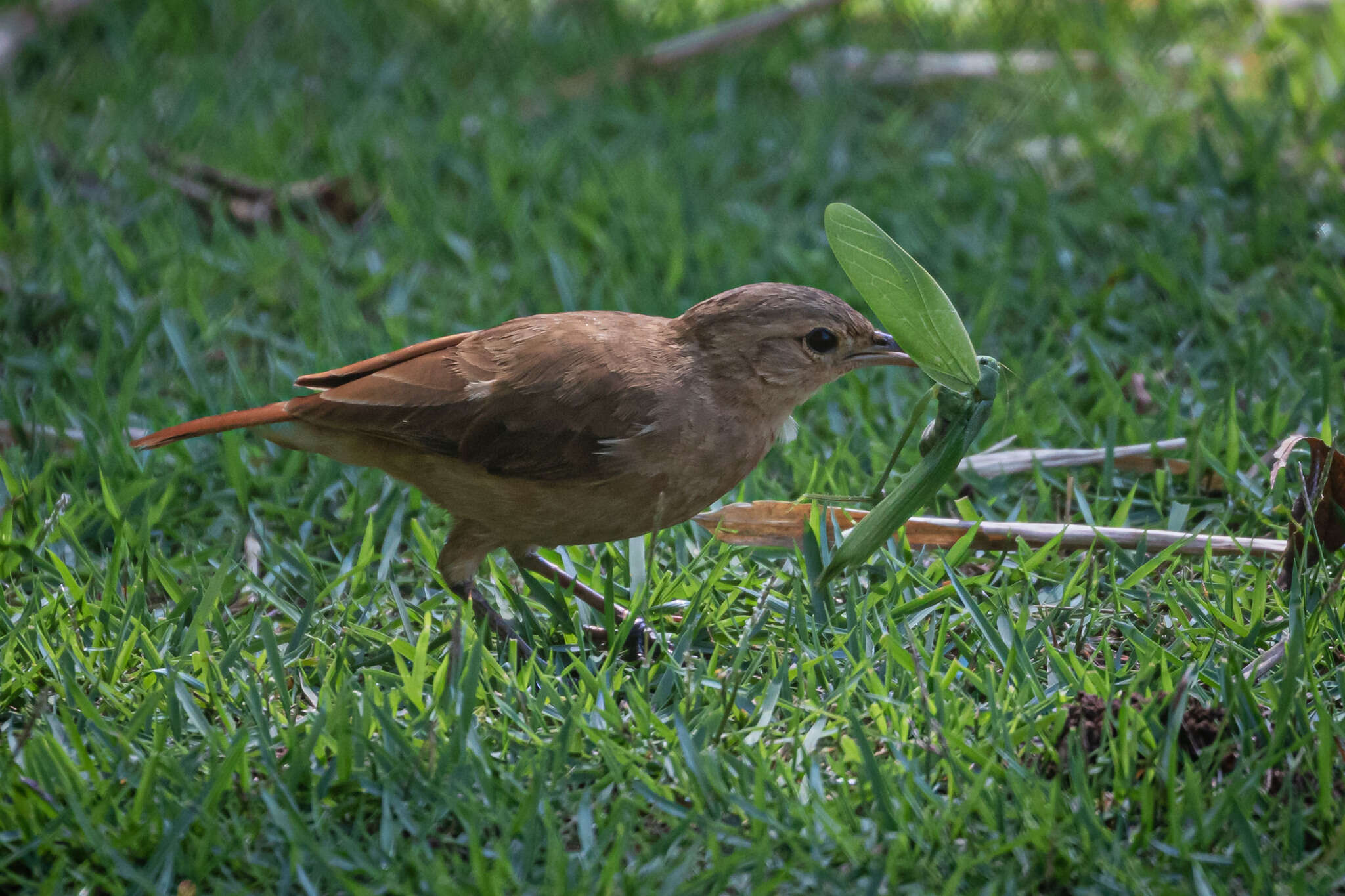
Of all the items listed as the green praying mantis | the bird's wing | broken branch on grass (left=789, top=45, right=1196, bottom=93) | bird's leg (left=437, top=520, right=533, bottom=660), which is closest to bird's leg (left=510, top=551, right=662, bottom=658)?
bird's leg (left=437, top=520, right=533, bottom=660)

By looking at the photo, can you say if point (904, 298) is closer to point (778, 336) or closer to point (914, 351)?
point (914, 351)

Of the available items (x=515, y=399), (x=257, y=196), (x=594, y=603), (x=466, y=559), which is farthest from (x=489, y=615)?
(x=257, y=196)

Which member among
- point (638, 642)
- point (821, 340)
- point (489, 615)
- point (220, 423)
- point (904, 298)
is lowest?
point (638, 642)

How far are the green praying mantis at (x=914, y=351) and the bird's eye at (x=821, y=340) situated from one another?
0.19 metres

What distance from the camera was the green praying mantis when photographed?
3369mm

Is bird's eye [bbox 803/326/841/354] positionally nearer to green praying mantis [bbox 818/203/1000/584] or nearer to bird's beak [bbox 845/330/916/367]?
bird's beak [bbox 845/330/916/367]

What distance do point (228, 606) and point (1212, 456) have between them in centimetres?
312

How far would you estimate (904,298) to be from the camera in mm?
3404

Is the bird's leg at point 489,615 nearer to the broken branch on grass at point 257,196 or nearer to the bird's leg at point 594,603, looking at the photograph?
the bird's leg at point 594,603

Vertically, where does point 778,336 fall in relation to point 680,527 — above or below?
above

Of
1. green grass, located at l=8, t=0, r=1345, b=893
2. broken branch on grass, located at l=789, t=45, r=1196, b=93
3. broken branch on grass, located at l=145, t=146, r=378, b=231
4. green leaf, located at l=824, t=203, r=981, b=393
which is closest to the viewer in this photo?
green grass, located at l=8, t=0, r=1345, b=893

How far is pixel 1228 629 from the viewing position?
133 inches

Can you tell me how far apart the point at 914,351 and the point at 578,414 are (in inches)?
36.3

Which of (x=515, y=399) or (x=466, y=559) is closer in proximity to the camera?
(x=515, y=399)
